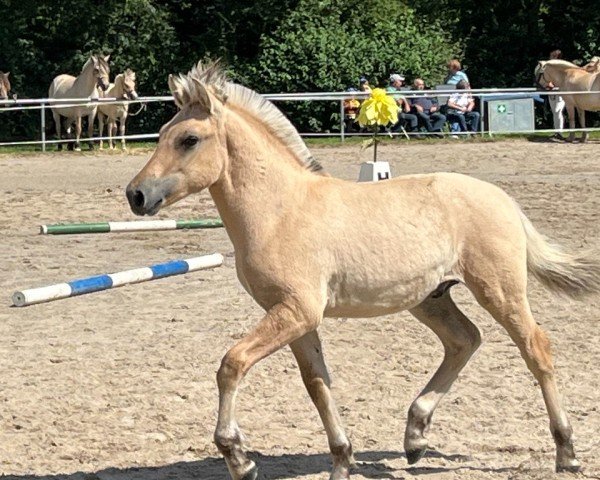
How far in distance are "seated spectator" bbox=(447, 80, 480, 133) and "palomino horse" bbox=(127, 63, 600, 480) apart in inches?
780

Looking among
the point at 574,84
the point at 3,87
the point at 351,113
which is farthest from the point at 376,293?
the point at 3,87

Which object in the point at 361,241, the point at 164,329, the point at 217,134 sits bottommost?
the point at 164,329

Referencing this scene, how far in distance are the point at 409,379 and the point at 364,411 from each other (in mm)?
598

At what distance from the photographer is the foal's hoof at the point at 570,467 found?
586 centimetres

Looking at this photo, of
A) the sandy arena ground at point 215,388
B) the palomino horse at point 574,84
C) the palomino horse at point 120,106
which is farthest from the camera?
the palomino horse at point 574,84

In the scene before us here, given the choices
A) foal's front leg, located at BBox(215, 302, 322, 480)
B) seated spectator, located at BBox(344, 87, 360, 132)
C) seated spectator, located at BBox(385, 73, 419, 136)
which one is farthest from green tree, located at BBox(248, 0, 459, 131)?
foal's front leg, located at BBox(215, 302, 322, 480)

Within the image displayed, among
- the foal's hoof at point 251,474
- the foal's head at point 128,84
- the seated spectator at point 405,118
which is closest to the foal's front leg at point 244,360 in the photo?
the foal's hoof at point 251,474

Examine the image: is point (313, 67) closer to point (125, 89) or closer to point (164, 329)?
point (125, 89)

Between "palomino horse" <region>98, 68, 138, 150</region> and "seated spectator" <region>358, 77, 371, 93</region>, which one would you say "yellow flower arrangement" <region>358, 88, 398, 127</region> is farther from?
"palomino horse" <region>98, 68, 138, 150</region>

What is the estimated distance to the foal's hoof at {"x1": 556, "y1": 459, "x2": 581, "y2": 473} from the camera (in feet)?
19.2

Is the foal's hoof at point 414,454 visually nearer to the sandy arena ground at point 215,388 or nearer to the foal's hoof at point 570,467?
the sandy arena ground at point 215,388

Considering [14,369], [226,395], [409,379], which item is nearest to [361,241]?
[226,395]

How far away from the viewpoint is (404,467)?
19.8 feet

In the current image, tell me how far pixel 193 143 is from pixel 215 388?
204cm
